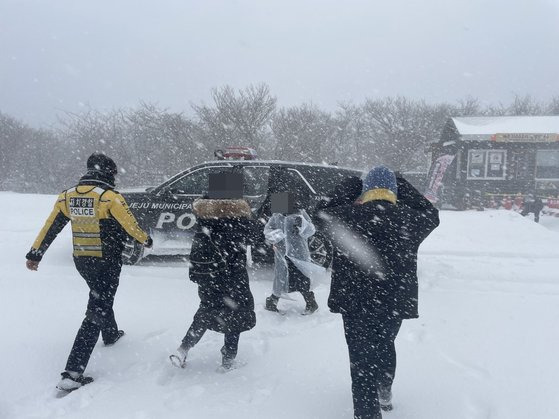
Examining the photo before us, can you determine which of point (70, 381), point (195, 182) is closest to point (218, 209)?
point (70, 381)

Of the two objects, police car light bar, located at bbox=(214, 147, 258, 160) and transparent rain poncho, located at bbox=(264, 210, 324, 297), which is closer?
transparent rain poncho, located at bbox=(264, 210, 324, 297)

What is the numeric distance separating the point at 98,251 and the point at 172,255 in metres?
3.08

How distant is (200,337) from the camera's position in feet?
11.2

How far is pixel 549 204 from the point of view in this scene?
15.2m

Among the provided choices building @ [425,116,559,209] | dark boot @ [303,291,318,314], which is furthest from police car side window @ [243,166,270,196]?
building @ [425,116,559,209]

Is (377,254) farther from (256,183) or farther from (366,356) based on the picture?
(256,183)

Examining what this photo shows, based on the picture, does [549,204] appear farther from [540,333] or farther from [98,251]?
[98,251]

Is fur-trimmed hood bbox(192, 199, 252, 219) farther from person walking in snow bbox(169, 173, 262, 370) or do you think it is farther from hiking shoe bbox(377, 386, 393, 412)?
hiking shoe bbox(377, 386, 393, 412)

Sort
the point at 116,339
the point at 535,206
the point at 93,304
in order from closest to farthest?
the point at 93,304
the point at 116,339
the point at 535,206

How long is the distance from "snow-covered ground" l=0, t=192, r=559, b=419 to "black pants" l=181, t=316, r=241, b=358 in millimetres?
184

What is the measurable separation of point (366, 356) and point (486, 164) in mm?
21440

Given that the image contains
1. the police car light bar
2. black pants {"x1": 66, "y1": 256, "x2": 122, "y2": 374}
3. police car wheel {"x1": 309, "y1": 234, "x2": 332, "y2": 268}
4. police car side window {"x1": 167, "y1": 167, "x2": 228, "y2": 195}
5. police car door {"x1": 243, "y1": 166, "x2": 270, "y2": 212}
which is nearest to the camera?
black pants {"x1": 66, "y1": 256, "x2": 122, "y2": 374}

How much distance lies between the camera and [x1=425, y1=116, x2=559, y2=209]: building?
2031 centimetres

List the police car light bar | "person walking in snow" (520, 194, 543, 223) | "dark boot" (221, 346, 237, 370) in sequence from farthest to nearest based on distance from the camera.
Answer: "person walking in snow" (520, 194, 543, 223) → the police car light bar → "dark boot" (221, 346, 237, 370)
